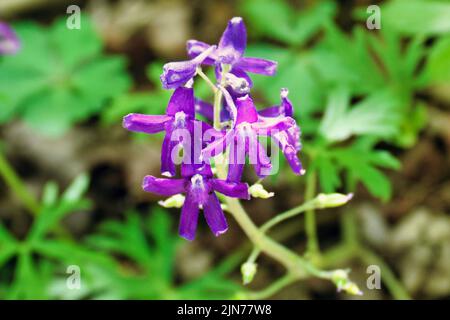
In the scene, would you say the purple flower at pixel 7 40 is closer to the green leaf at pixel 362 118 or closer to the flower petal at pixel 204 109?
the flower petal at pixel 204 109

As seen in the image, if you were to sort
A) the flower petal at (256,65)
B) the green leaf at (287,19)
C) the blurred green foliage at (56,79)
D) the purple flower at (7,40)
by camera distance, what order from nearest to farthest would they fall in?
the flower petal at (256,65), the purple flower at (7,40), the green leaf at (287,19), the blurred green foliage at (56,79)

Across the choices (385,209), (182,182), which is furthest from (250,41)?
(182,182)

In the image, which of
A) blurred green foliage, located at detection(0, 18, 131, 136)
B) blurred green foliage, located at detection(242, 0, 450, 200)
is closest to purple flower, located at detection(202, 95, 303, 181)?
blurred green foliage, located at detection(242, 0, 450, 200)

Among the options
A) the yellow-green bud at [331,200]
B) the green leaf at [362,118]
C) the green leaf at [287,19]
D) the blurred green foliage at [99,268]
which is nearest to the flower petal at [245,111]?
the yellow-green bud at [331,200]

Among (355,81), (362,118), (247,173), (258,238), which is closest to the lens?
(258,238)

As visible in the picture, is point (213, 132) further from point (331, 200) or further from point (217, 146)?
point (331, 200)

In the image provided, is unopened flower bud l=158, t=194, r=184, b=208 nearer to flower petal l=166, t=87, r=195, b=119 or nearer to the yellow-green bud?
flower petal l=166, t=87, r=195, b=119

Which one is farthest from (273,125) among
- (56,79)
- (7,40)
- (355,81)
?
(56,79)
